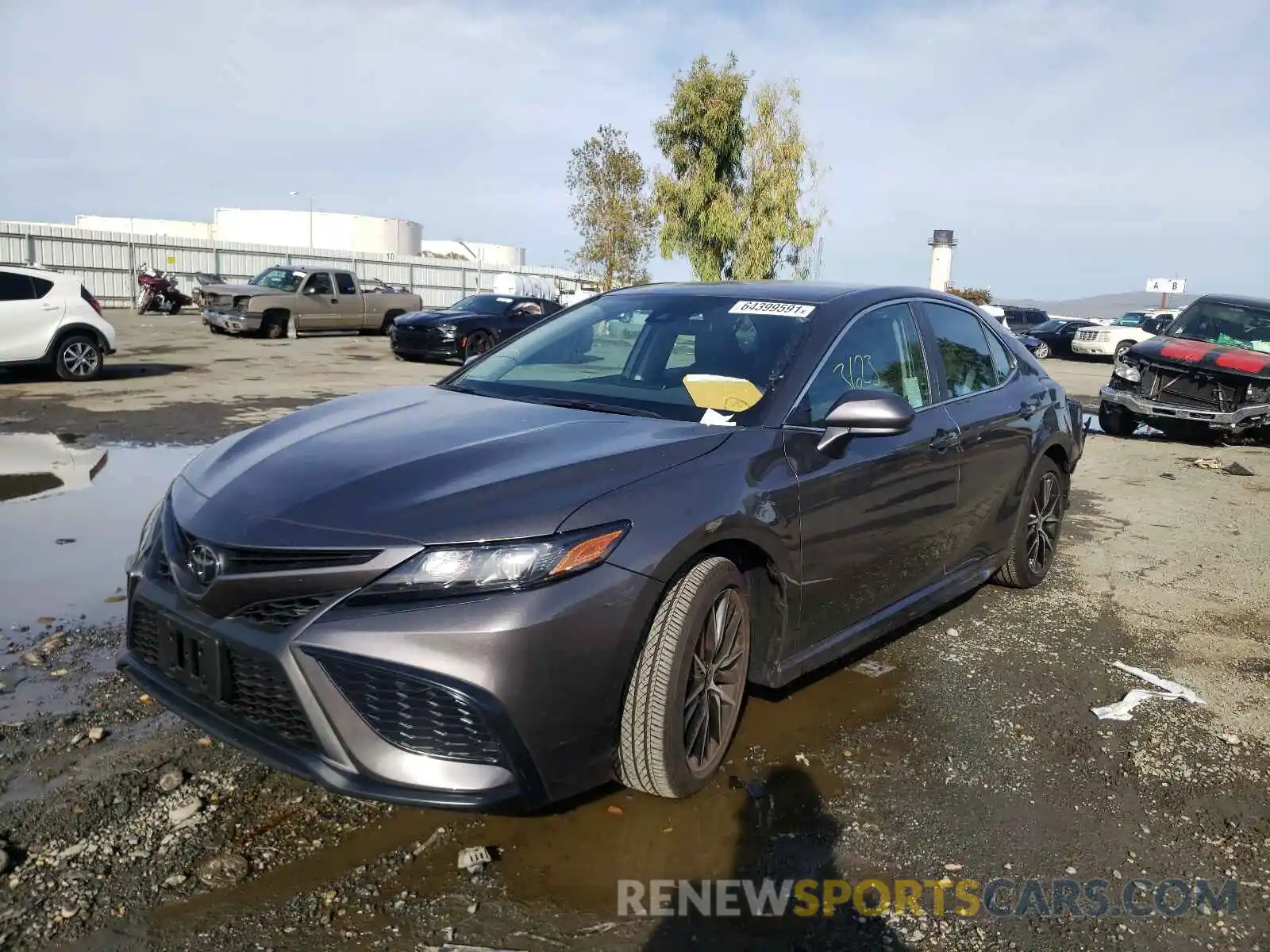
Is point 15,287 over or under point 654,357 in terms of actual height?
under

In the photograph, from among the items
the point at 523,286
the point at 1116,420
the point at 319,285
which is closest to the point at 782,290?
the point at 1116,420

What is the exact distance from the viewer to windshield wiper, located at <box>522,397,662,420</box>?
3539 mm

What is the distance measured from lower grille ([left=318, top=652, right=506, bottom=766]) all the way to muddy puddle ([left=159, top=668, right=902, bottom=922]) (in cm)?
39

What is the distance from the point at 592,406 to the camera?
3654 mm

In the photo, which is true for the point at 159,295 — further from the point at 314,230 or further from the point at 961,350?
the point at 314,230

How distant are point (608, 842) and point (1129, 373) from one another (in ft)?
36.4

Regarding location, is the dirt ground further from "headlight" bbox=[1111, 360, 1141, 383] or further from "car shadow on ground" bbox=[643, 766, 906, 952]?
"headlight" bbox=[1111, 360, 1141, 383]

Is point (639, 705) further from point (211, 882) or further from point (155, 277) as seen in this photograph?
point (155, 277)

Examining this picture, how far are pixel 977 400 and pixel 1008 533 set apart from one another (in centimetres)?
80

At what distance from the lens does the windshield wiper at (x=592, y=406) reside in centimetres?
354

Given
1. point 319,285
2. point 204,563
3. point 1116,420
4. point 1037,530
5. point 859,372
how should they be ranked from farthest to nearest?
point 319,285, point 1116,420, point 1037,530, point 859,372, point 204,563

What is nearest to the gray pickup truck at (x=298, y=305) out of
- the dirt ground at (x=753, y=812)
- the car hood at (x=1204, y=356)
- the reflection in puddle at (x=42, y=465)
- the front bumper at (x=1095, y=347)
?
the reflection in puddle at (x=42, y=465)

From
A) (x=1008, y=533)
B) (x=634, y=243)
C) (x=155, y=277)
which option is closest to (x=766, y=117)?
(x=634, y=243)

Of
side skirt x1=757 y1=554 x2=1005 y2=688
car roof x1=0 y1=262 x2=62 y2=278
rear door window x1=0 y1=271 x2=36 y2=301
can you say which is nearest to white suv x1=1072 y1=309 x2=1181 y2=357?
car roof x1=0 y1=262 x2=62 y2=278
